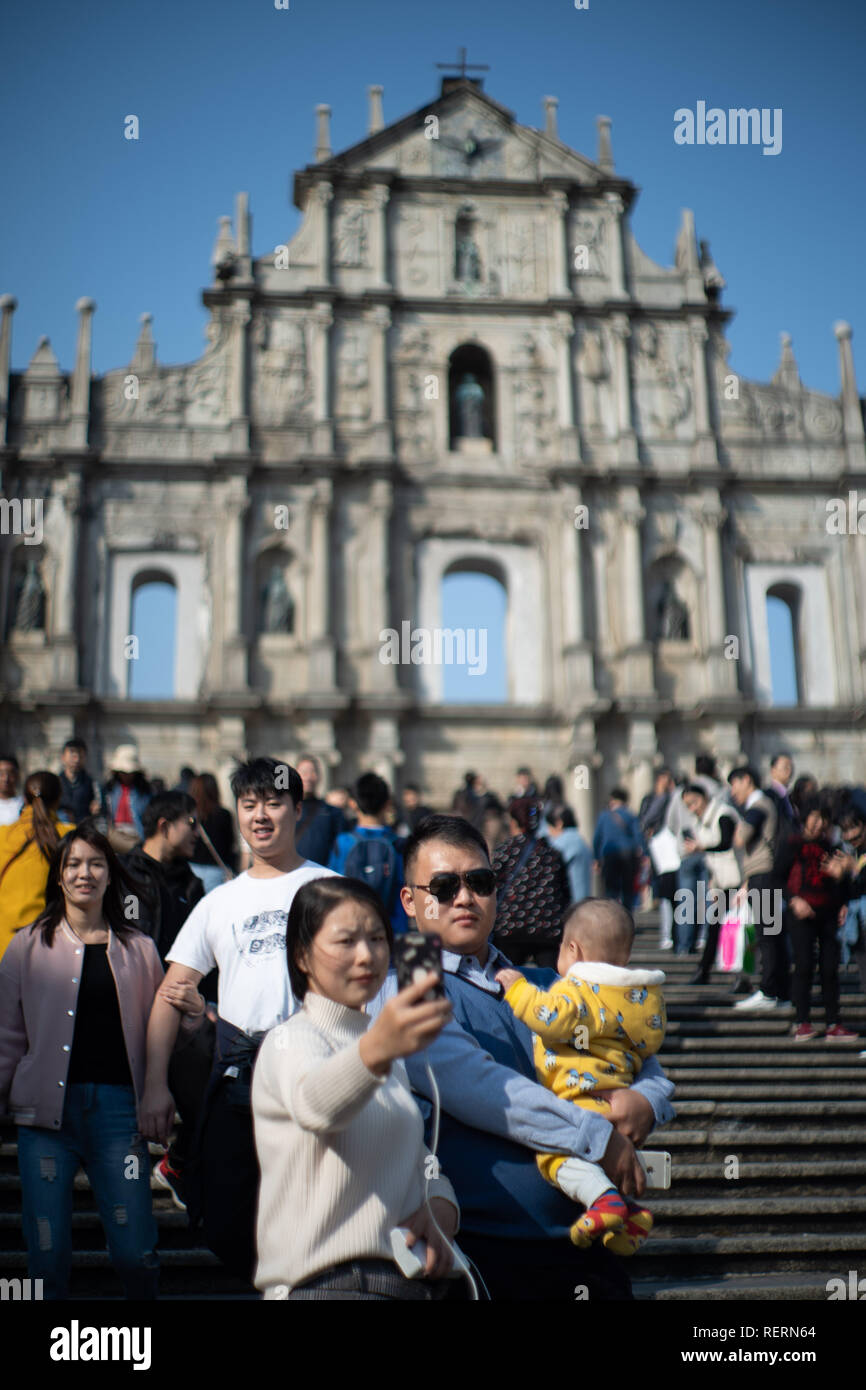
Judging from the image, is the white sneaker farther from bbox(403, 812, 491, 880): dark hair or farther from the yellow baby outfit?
bbox(403, 812, 491, 880): dark hair

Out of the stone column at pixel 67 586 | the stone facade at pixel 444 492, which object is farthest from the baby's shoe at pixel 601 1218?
the stone column at pixel 67 586

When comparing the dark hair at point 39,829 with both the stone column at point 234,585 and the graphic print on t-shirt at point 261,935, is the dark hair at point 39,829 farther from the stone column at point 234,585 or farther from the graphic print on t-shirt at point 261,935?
the stone column at point 234,585

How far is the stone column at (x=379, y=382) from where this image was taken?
22.2 metres

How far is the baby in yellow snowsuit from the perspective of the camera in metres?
3.59

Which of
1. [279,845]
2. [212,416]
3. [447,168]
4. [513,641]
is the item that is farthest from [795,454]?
[279,845]

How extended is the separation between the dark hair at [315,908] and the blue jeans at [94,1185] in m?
1.66

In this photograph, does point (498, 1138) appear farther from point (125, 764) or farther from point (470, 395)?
point (470, 395)

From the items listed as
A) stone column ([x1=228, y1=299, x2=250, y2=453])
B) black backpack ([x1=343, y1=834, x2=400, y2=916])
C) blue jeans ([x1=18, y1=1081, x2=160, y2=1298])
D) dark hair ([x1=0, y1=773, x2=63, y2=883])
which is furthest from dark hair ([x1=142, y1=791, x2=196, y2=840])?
stone column ([x1=228, y1=299, x2=250, y2=453])

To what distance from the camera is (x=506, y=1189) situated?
128 inches

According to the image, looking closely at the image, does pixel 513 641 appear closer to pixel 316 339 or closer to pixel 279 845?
pixel 316 339

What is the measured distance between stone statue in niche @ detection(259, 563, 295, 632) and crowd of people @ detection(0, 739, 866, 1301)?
50.2 ft

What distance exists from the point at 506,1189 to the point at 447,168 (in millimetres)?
23221
